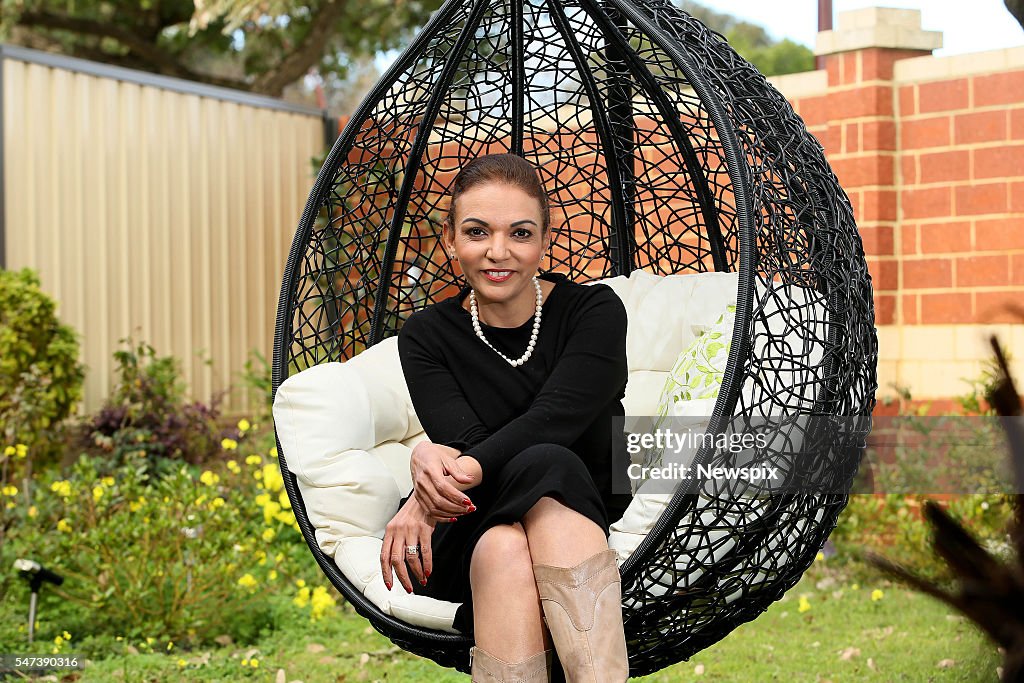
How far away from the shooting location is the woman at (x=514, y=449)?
1693 millimetres

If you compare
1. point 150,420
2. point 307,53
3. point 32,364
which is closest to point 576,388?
point 32,364

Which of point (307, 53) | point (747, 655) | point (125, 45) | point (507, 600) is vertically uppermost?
point (125, 45)

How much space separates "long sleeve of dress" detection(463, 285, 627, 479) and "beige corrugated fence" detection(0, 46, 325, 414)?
3.41m

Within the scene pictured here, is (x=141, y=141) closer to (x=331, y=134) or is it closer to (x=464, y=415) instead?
(x=331, y=134)

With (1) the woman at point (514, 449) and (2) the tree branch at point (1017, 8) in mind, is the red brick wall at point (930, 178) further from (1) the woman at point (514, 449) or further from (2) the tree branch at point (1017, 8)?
(2) the tree branch at point (1017, 8)

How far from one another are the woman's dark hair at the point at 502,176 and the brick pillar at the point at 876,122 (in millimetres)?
2317

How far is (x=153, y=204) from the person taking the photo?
209 inches

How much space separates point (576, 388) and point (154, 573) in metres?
1.69

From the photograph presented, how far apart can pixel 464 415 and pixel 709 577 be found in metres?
0.52

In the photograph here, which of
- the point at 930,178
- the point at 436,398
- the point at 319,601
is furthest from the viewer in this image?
the point at 930,178

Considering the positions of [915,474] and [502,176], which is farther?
[915,474]

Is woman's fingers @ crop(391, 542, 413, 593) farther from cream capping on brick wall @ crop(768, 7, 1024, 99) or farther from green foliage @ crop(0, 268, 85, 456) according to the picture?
cream capping on brick wall @ crop(768, 7, 1024, 99)

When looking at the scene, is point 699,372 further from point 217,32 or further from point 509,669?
point 217,32

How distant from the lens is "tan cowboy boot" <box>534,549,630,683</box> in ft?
5.44
